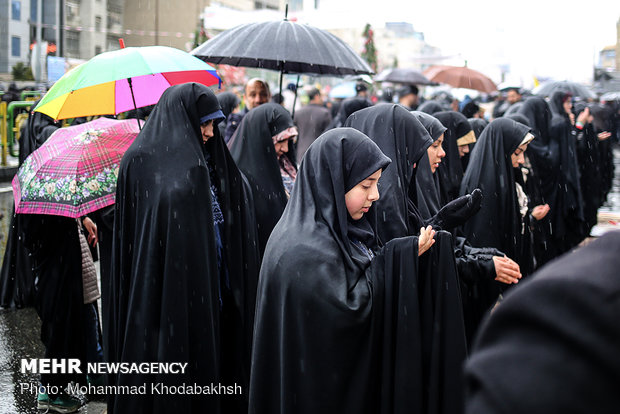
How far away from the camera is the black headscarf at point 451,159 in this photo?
19.4 ft

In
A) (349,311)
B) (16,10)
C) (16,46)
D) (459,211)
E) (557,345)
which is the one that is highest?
(16,10)

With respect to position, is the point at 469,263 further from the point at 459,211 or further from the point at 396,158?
the point at 396,158

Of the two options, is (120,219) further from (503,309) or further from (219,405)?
(503,309)

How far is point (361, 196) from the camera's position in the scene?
2861 mm

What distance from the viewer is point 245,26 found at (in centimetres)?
639

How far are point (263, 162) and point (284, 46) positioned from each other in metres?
1.03

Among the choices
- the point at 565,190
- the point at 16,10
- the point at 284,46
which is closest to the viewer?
the point at 284,46

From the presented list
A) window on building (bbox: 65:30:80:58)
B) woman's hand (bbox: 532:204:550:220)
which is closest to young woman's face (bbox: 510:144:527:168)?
woman's hand (bbox: 532:204:550:220)

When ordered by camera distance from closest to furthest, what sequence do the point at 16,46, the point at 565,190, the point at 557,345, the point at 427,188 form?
the point at 557,345, the point at 427,188, the point at 565,190, the point at 16,46

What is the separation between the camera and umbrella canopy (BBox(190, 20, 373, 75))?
18.9ft

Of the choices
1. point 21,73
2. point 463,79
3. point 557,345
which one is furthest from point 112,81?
point 21,73

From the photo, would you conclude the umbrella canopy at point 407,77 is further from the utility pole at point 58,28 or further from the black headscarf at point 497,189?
the utility pole at point 58,28

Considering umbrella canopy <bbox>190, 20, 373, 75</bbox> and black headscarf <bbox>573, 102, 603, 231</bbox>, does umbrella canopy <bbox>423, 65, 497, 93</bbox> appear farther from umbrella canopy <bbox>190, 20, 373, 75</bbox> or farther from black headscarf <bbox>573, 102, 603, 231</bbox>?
umbrella canopy <bbox>190, 20, 373, 75</bbox>

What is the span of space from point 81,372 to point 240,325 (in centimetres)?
131
